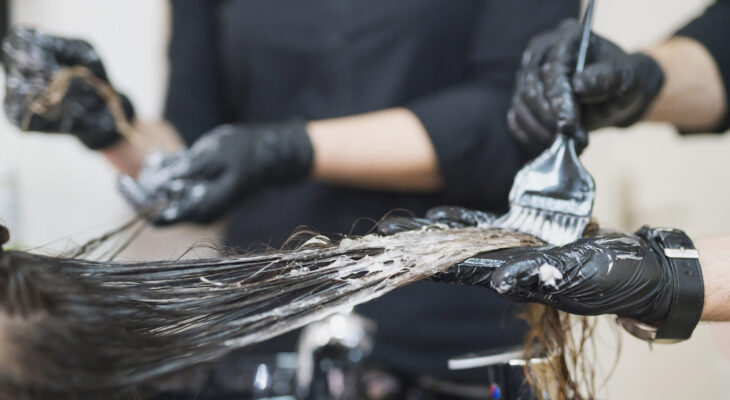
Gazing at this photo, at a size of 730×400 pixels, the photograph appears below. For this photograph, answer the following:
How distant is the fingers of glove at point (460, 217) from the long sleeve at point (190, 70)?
31.2 inches

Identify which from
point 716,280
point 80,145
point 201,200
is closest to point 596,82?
point 716,280

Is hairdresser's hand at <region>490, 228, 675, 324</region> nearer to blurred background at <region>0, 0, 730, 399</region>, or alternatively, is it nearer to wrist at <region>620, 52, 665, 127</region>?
wrist at <region>620, 52, 665, 127</region>

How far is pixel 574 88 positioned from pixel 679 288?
0.28 meters

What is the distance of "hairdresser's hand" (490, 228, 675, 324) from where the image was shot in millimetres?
471

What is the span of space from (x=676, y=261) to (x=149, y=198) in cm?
81

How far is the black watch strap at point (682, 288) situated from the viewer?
1.64 feet

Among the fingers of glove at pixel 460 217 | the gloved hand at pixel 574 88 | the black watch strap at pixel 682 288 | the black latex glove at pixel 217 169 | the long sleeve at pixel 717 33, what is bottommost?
the black watch strap at pixel 682 288

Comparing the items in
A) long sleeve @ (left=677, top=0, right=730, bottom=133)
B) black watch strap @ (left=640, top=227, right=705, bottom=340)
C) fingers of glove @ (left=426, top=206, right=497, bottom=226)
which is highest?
long sleeve @ (left=677, top=0, right=730, bottom=133)

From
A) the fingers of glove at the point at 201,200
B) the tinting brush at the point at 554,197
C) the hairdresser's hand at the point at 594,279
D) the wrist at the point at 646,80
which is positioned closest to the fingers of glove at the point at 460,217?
the tinting brush at the point at 554,197

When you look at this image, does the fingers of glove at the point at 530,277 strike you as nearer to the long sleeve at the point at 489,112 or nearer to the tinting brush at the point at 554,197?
the tinting brush at the point at 554,197

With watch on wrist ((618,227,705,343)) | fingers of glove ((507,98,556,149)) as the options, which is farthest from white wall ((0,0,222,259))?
watch on wrist ((618,227,705,343))

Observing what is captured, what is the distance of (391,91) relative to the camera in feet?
3.50

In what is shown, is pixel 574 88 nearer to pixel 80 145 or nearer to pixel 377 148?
pixel 377 148

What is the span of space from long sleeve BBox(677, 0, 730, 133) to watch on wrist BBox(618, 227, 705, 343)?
51cm
